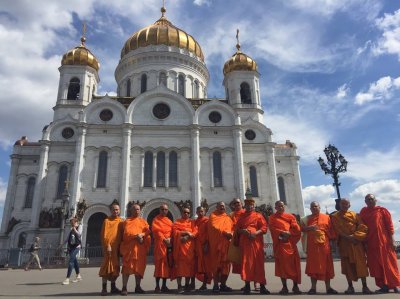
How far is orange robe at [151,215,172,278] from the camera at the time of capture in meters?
6.89

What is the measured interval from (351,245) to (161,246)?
387 cm

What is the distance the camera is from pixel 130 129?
84.9 ft

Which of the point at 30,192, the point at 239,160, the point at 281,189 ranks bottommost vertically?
the point at 281,189

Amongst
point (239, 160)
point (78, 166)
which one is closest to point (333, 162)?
point (239, 160)

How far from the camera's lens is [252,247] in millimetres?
6688

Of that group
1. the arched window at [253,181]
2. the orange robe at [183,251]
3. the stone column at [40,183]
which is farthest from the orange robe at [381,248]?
the stone column at [40,183]

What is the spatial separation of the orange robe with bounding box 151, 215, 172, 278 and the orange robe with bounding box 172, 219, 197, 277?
16 centimetres

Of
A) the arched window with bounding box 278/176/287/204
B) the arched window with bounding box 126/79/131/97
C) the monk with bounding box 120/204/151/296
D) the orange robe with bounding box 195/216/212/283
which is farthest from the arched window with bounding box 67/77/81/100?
the orange robe with bounding box 195/216/212/283

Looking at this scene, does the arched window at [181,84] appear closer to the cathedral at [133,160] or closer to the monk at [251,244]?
the cathedral at [133,160]

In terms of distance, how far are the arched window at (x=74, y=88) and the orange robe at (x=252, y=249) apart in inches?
1037

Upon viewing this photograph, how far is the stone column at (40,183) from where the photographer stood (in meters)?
23.9

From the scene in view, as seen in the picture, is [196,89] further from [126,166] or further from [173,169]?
[126,166]

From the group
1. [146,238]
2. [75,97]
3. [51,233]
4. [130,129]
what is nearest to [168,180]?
[130,129]

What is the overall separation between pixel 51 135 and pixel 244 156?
1551cm
